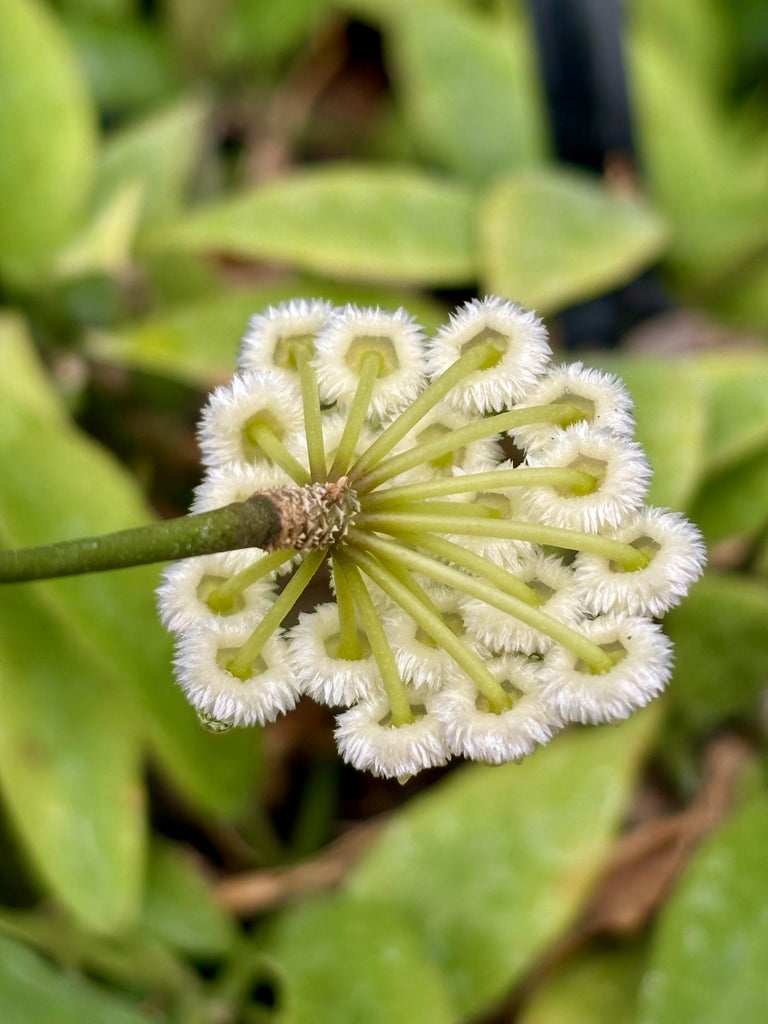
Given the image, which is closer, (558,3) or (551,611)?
(551,611)

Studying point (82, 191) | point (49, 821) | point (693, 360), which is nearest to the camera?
point (49, 821)

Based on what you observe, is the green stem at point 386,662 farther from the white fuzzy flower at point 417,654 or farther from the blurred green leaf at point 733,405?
the blurred green leaf at point 733,405

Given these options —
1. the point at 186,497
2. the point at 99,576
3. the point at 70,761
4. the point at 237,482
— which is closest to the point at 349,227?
the point at 186,497

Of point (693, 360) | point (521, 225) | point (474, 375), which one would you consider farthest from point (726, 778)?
point (474, 375)

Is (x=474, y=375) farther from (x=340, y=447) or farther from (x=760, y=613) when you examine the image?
(x=760, y=613)

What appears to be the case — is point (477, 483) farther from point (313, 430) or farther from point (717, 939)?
point (717, 939)

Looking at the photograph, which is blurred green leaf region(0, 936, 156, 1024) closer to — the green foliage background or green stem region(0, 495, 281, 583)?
the green foliage background

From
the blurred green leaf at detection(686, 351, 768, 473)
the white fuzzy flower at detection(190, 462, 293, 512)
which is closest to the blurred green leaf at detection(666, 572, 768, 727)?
the blurred green leaf at detection(686, 351, 768, 473)
